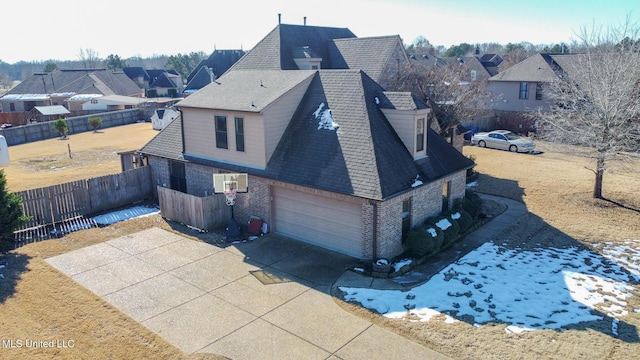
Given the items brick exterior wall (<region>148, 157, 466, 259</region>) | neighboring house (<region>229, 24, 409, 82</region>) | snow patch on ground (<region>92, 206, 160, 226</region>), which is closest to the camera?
brick exterior wall (<region>148, 157, 466, 259</region>)

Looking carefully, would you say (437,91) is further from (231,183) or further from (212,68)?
(212,68)

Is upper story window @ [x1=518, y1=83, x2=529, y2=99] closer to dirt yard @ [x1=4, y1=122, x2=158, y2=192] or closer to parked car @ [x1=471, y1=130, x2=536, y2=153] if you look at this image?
parked car @ [x1=471, y1=130, x2=536, y2=153]

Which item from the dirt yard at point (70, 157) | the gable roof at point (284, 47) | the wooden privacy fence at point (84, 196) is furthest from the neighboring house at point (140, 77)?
the wooden privacy fence at point (84, 196)

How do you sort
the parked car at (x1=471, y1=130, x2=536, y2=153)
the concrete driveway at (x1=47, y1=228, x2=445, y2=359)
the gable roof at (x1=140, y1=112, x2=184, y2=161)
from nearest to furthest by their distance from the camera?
the concrete driveway at (x1=47, y1=228, x2=445, y2=359)
the gable roof at (x1=140, y1=112, x2=184, y2=161)
the parked car at (x1=471, y1=130, x2=536, y2=153)

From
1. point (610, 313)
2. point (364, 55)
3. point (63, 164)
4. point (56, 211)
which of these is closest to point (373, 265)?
point (610, 313)

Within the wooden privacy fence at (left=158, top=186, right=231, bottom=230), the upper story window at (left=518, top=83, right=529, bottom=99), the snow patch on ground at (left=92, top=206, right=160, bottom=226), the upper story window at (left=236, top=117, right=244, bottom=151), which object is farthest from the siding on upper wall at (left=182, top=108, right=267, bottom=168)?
the upper story window at (left=518, top=83, right=529, bottom=99)

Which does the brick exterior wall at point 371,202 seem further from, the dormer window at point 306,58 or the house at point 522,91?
the house at point 522,91
